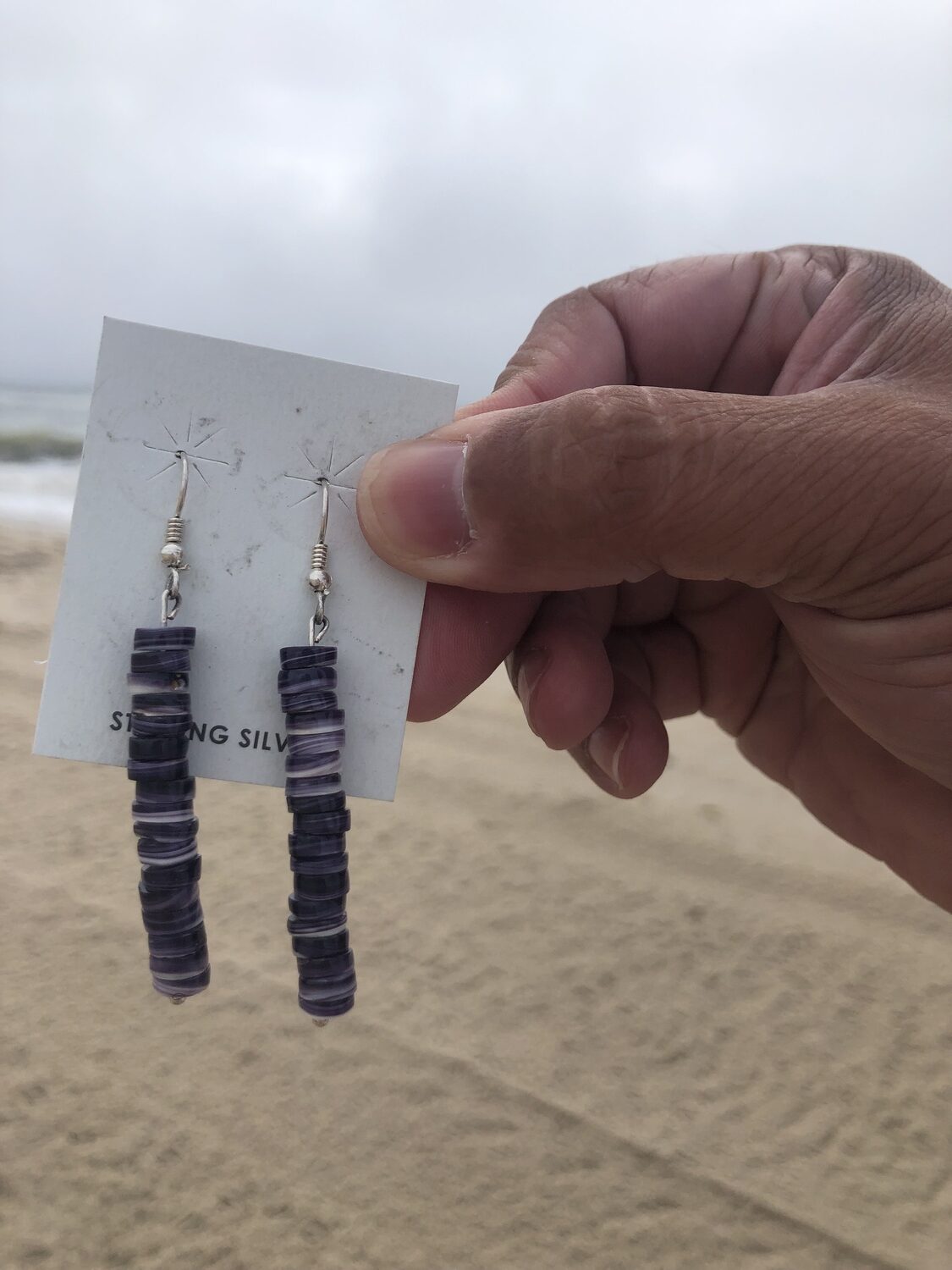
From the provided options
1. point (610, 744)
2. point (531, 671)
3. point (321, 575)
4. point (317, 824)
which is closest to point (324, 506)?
point (321, 575)

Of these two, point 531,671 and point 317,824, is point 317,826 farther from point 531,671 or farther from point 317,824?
point 531,671

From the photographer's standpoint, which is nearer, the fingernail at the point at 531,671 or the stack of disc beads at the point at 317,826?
the stack of disc beads at the point at 317,826

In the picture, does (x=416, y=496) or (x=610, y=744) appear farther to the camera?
(x=610, y=744)

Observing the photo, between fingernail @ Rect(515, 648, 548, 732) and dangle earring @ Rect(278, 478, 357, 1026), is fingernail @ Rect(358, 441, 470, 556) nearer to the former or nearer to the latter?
dangle earring @ Rect(278, 478, 357, 1026)

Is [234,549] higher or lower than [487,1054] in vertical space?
higher

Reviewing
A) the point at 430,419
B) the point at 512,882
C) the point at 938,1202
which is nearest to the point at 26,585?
the point at 512,882

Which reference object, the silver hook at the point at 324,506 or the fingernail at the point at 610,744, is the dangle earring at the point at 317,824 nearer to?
the silver hook at the point at 324,506

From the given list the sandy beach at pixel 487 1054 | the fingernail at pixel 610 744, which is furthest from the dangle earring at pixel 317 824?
the fingernail at pixel 610 744
